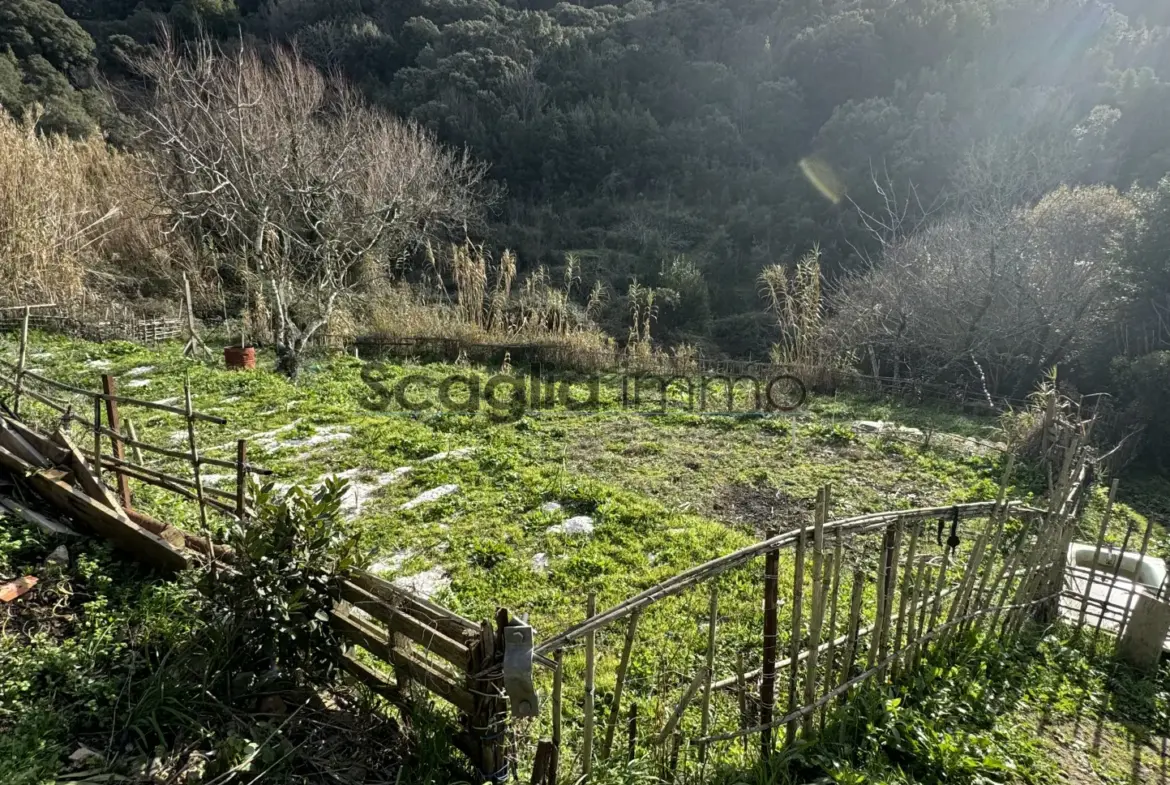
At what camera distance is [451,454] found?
16.8ft

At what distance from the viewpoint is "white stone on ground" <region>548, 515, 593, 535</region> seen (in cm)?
384

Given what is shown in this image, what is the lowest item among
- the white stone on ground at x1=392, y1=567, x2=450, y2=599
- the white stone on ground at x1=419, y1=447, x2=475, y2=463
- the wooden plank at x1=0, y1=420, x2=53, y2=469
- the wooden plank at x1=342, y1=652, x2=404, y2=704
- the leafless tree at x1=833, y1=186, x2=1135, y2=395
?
the white stone on ground at x1=392, y1=567, x2=450, y2=599

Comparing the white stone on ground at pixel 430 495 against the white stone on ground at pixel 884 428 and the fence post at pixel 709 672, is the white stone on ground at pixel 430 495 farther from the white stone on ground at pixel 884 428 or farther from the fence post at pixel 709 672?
the white stone on ground at pixel 884 428

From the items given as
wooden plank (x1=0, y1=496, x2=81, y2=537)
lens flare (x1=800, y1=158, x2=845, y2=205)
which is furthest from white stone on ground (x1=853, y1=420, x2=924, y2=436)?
lens flare (x1=800, y1=158, x2=845, y2=205)

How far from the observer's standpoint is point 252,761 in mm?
1642

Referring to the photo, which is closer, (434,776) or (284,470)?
(434,776)

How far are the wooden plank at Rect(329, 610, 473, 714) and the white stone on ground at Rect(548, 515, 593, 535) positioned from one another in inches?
76.7

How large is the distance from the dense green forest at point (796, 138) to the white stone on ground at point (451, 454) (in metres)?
6.21

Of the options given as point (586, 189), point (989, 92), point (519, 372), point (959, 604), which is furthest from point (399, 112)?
point (959, 604)

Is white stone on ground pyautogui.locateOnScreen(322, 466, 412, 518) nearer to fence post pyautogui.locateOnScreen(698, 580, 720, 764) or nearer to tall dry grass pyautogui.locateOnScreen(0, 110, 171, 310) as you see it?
fence post pyautogui.locateOnScreen(698, 580, 720, 764)

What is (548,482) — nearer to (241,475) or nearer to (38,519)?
(241,475)

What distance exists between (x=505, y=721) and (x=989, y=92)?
20.8 meters

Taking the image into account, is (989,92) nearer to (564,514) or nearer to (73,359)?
(564,514)

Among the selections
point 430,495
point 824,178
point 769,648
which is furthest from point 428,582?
point 824,178
